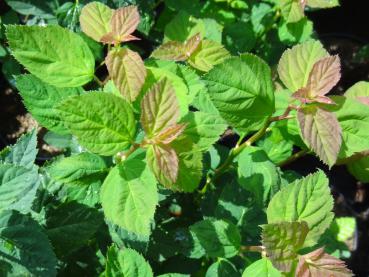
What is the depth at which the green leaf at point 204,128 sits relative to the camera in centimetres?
94

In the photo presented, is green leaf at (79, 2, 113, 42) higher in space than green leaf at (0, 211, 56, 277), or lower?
higher

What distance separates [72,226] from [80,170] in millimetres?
193

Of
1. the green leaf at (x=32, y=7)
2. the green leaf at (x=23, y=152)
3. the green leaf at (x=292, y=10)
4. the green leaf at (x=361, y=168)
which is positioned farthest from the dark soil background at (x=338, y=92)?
the green leaf at (x=23, y=152)

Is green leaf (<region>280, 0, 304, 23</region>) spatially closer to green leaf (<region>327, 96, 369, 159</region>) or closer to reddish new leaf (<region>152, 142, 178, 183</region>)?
green leaf (<region>327, 96, 369, 159</region>)

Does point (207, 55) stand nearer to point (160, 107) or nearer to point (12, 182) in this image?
point (160, 107)

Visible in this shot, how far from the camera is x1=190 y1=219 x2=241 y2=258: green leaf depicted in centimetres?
112

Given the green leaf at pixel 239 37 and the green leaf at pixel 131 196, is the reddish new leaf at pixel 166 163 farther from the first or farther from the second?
the green leaf at pixel 239 37

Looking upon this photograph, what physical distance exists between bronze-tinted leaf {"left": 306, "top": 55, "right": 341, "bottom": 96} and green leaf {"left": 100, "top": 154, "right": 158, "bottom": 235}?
357 mm

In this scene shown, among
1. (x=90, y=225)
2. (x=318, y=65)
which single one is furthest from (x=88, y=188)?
(x=318, y=65)

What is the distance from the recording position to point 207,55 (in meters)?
1.19

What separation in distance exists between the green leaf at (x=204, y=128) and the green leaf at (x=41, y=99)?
27 centimetres

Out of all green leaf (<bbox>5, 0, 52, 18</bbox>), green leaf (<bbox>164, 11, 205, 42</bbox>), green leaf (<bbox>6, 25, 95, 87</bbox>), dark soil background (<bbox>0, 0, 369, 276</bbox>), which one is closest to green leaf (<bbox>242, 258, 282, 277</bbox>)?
green leaf (<bbox>6, 25, 95, 87</bbox>)

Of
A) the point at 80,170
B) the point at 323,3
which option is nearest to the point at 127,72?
the point at 80,170

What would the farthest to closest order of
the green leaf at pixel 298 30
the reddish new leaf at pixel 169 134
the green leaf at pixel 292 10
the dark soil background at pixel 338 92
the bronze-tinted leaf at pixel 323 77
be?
the dark soil background at pixel 338 92 < the green leaf at pixel 298 30 < the green leaf at pixel 292 10 < the bronze-tinted leaf at pixel 323 77 < the reddish new leaf at pixel 169 134
